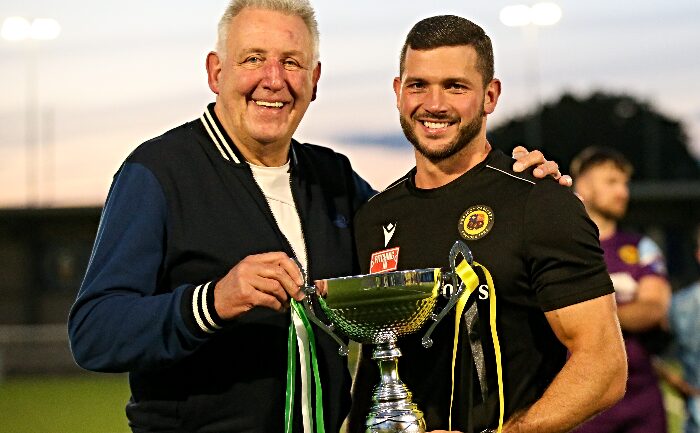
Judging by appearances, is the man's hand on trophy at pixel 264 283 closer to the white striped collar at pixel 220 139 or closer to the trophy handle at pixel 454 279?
the trophy handle at pixel 454 279

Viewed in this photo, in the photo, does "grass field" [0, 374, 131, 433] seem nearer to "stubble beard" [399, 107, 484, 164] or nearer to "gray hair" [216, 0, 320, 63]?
"gray hair" [216, 0, 320, 63]

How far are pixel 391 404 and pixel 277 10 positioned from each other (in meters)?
1.26

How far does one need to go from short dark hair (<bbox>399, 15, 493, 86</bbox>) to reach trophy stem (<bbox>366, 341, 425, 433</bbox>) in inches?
35.7

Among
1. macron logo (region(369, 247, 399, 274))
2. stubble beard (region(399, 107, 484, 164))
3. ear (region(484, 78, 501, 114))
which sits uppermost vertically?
ear (region(484, 78, 501, 114))

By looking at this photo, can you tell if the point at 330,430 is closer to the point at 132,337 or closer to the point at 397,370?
the point at 397,370

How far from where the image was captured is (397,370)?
373cm

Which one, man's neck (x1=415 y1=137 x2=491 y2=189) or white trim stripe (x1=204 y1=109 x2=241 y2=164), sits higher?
white trim stripe (x1=204 y1=109 x2=241 y2=164)

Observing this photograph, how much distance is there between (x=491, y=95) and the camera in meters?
3.98

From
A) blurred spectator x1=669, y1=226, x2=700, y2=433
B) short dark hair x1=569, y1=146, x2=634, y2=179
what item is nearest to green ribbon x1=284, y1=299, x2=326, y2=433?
short dark hair x1=569, y1=146, x2=634, y2=179

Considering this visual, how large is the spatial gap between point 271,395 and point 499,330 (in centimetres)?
69

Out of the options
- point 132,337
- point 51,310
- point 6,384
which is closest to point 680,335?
point 132,337

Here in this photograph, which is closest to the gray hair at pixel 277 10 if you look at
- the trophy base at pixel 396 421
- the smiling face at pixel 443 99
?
the smiling face at pixel 443 99

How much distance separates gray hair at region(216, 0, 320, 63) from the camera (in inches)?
155

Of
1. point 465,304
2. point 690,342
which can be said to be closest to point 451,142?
point 465,304
